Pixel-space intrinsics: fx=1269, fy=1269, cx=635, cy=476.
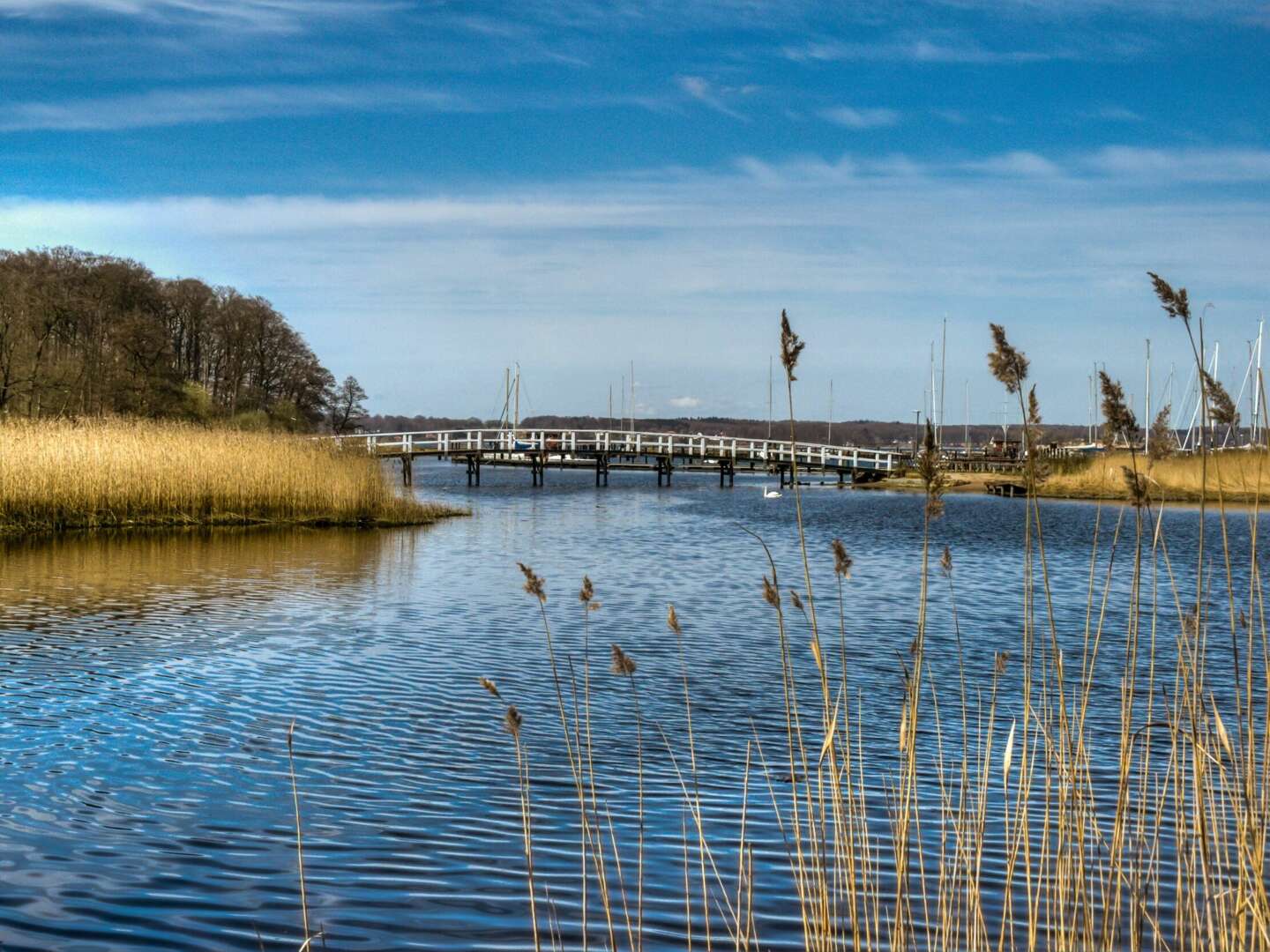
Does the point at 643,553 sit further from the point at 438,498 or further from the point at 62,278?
the point at 62,278

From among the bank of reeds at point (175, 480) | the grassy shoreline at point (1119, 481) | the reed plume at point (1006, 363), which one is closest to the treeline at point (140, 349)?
the bank of reeds at point (175, 480)

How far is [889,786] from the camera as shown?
20.9 ft

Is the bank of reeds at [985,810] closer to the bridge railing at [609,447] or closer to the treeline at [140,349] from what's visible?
the treeline at [140,349]

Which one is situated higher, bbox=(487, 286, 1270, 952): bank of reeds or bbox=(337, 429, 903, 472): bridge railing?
bbox=(337, 429, 903, 472): bridge railing

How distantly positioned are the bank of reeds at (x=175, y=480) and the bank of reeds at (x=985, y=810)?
45.1ft

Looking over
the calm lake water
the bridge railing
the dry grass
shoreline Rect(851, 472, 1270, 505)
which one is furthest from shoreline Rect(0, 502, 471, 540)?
the bridge railing

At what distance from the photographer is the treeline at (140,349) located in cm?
3788

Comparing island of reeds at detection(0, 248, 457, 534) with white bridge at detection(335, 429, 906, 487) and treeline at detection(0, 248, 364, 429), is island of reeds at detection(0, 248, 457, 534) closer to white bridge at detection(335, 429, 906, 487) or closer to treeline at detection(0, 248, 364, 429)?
treeline at detection(0, 248, 364, 429)

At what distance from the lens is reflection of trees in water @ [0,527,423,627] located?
13664 mm

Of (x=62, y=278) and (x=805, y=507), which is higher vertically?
(x=62, y=278)

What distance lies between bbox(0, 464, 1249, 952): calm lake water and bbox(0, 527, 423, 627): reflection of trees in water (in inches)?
3.4

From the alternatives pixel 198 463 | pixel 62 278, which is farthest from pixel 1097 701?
pixel 62 278

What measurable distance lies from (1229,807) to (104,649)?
8.45 meters

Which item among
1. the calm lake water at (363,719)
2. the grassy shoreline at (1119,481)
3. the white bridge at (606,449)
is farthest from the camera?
the white bridge at (606,449)
